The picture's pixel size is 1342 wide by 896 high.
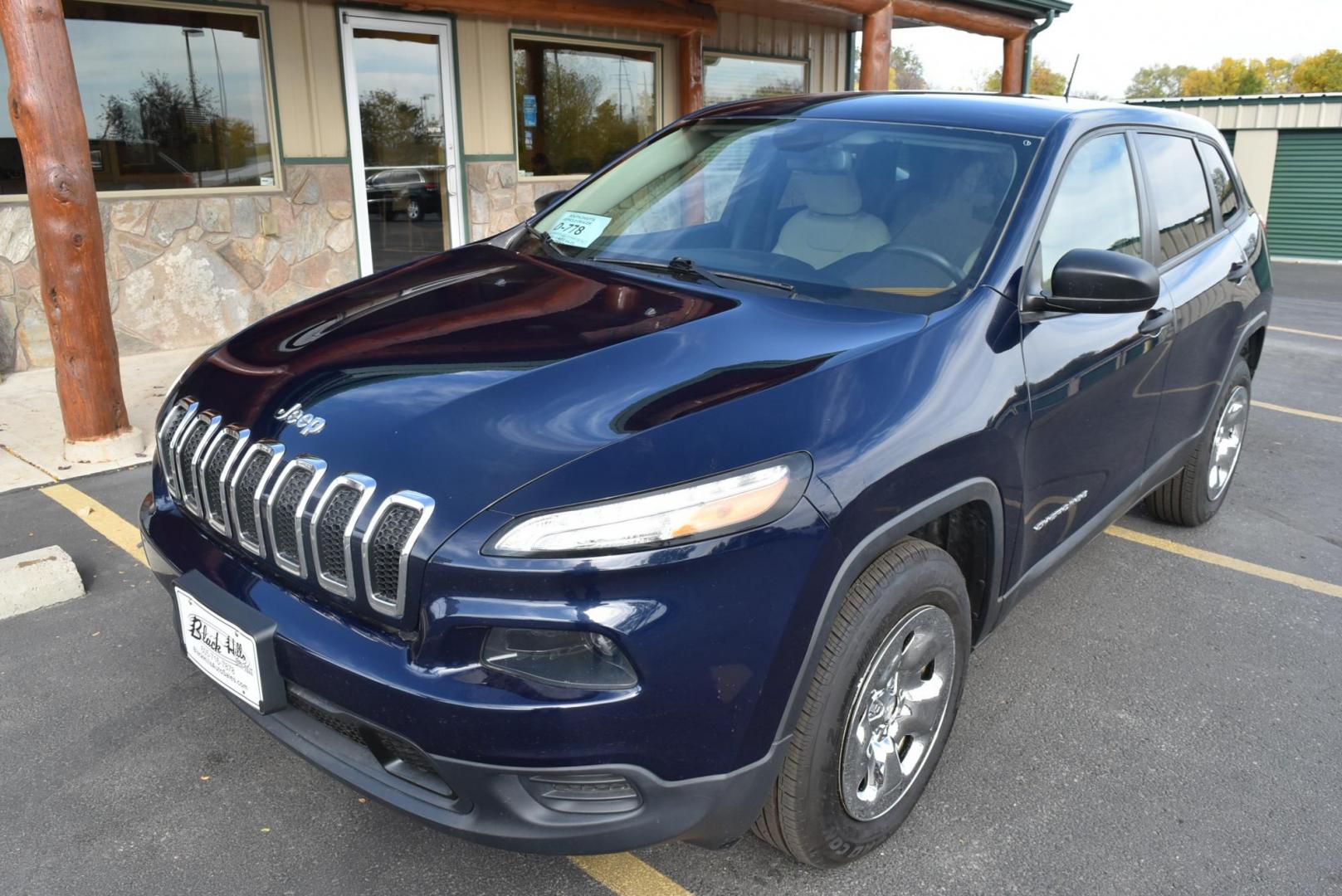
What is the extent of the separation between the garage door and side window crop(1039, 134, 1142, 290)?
20615mm

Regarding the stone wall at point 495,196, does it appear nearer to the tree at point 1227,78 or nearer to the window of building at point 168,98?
the window of building at point 168,98

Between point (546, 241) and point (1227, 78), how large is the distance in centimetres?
9370

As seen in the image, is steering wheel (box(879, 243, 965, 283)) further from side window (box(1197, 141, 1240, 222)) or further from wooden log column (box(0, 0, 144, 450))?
wooden log column (box(0, 0, 144, 450))

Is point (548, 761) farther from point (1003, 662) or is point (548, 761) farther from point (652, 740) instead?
point (1003, 662)

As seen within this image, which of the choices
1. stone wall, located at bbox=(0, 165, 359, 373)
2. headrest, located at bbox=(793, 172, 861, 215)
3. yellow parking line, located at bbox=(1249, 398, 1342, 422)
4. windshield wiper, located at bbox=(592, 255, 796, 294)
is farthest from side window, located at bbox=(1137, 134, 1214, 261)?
stone wall, located at bbox=(0, 165, 359, 373)

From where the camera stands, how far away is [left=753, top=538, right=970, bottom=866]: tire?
217 cm

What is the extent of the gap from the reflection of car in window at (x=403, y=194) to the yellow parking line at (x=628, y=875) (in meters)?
7.36

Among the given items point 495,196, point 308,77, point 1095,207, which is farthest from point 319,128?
point 1095,207

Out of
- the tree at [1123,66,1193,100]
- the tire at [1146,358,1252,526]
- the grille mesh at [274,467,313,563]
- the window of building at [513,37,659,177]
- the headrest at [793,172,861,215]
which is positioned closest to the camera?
the grille mesh at [274,467,313,563]

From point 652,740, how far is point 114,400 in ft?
14.8

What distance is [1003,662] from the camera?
11.5ft

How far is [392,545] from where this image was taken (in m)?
1.98

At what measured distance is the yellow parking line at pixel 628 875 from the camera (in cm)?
241

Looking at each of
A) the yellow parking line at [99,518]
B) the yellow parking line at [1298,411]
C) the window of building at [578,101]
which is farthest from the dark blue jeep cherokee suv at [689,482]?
the window of building at [578,101]
